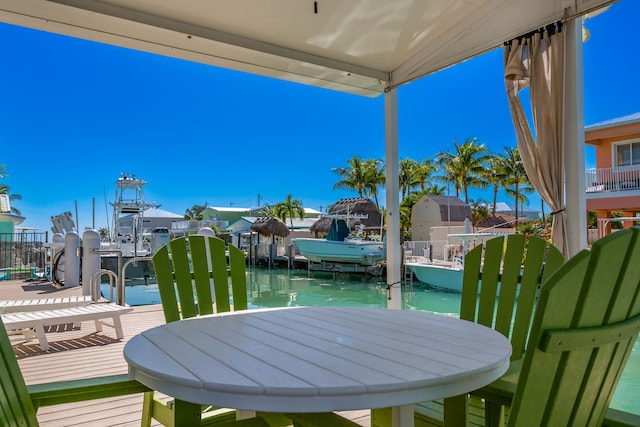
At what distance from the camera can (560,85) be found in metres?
2.68

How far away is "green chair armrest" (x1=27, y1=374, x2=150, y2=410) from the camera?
115 cm

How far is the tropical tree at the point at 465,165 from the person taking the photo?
29672mm

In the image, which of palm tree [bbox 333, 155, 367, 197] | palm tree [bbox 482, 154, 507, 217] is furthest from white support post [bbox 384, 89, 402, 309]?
palm tree [bbox 482, 154, 507, 217]

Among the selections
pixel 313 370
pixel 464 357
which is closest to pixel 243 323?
pixel 313 370

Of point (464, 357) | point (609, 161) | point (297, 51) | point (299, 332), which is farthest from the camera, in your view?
point (609, 161)

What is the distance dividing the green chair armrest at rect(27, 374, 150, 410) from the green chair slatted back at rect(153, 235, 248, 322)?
0.87 m

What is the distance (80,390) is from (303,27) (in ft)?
9.50

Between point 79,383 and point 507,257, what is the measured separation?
6.15 feet

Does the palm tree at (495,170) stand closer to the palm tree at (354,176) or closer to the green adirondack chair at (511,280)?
the palm tree at (354,176)

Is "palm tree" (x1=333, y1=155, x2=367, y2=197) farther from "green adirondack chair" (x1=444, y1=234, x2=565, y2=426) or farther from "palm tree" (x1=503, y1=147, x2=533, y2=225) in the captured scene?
"green adirondack chair" (x1=444, y1=234, x2=565, y2=426)

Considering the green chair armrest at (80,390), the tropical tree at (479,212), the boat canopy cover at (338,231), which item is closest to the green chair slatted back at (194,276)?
the green chair armrest at (80,390)

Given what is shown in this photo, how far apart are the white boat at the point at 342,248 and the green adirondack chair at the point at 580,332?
15950 millimetres

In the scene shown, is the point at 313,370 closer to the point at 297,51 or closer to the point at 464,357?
the point at 464,357

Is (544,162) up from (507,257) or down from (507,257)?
up
